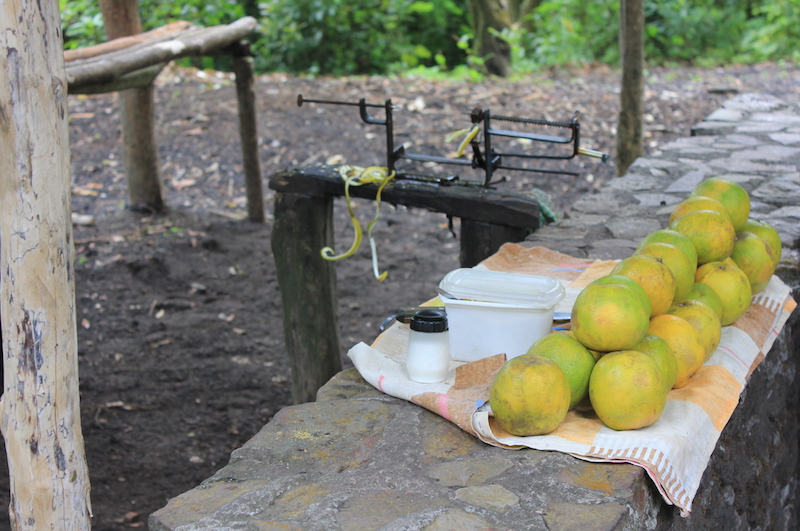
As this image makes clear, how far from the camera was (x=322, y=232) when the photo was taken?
154 inches

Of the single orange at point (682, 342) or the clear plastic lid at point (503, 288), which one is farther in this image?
the clear plastic lid at point (503, 288)

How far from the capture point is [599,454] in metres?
1.77

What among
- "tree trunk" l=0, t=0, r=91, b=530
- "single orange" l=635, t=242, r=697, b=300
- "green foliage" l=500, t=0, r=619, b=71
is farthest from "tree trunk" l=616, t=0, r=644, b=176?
"green foliage" l=500, t=0, r=619, b=71

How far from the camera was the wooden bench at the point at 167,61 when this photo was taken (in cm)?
480

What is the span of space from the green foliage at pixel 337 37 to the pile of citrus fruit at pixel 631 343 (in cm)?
954

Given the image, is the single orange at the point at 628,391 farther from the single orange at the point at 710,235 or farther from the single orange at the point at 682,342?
the single orange at the point at 710,235

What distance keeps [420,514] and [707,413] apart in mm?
823

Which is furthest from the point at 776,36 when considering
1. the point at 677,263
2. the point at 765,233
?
the point at 677,263

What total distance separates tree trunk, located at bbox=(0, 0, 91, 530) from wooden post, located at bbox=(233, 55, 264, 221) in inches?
184

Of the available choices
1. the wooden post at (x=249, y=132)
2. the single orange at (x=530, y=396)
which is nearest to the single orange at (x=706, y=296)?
the single orange at (x=530, y=396)

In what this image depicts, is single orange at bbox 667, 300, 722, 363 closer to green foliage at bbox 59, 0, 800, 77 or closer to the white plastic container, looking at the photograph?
the white plastic container

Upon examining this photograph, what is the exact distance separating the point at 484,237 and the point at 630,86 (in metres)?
2.91

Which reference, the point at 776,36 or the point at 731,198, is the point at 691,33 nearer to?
the point at 776,36

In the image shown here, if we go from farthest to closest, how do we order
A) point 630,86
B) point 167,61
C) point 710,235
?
point 630,86 → point 167,61 → point 710,235
